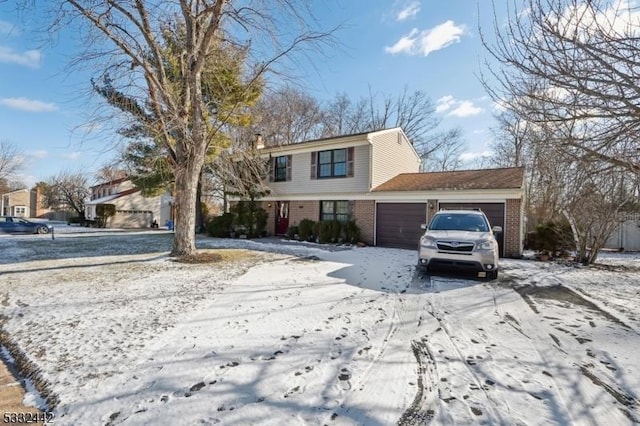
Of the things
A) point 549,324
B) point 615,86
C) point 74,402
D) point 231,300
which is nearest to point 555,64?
point 615,86

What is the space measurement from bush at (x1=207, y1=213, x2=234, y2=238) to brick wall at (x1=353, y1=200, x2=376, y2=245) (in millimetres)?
7285

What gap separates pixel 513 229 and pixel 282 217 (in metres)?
11.6

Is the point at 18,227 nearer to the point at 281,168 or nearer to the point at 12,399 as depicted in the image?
the point at 281,168

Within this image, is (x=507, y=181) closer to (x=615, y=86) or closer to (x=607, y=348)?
(x=615, y=86)

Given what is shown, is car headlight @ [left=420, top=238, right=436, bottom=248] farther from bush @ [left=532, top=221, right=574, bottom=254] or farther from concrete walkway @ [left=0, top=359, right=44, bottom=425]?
bush @ [left=532, top=221, right=574, bottom=254]

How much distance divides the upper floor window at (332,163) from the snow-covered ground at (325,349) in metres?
9.21

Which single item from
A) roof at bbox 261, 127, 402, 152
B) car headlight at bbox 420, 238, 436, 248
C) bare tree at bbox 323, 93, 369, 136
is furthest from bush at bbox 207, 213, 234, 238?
bare tree at bbox 323, 93, 369, 136

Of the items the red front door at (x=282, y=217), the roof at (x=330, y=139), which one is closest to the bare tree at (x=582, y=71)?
the roof at (x=330, y=139)

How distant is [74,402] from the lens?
2668 millimetres

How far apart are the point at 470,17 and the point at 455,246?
455 cm

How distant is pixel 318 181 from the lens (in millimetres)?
16594

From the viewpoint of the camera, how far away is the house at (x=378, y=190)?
11.9 m

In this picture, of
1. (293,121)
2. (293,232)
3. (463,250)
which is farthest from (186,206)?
(293,121)

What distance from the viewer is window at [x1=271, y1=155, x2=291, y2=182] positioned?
1794 cm
